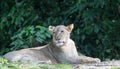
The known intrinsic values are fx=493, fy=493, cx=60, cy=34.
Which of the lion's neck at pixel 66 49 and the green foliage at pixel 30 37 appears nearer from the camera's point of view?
the lion's neck at pixel 66 49

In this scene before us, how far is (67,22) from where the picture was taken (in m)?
15.2

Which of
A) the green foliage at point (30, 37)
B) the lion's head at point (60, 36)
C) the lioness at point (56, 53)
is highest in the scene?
the lion's head at point (60, 36)

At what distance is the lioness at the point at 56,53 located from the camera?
1055 centimetres

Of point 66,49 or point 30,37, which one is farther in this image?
point 30,37

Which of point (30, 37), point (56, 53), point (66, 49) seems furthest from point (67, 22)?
point (66, 49)

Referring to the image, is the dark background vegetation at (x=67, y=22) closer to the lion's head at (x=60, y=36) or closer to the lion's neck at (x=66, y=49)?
the lion's neck at (x=66, y=49)

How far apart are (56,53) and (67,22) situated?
173 inches

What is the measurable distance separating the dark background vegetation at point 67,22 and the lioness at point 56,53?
2.46 meters

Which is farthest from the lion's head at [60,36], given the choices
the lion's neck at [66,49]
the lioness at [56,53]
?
the lion's neck at [66,49]

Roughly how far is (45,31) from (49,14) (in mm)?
2197

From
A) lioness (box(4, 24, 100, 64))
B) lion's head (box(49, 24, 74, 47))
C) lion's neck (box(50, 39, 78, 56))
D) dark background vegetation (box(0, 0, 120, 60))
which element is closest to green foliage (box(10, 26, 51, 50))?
dark background vegetation (box(0, 0, 120, 60))

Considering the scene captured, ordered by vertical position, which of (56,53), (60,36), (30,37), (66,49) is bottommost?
(30,37)

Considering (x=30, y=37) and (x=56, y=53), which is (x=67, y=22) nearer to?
(x=30, y=37)

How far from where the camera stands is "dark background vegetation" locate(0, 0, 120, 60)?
45.3 feet
